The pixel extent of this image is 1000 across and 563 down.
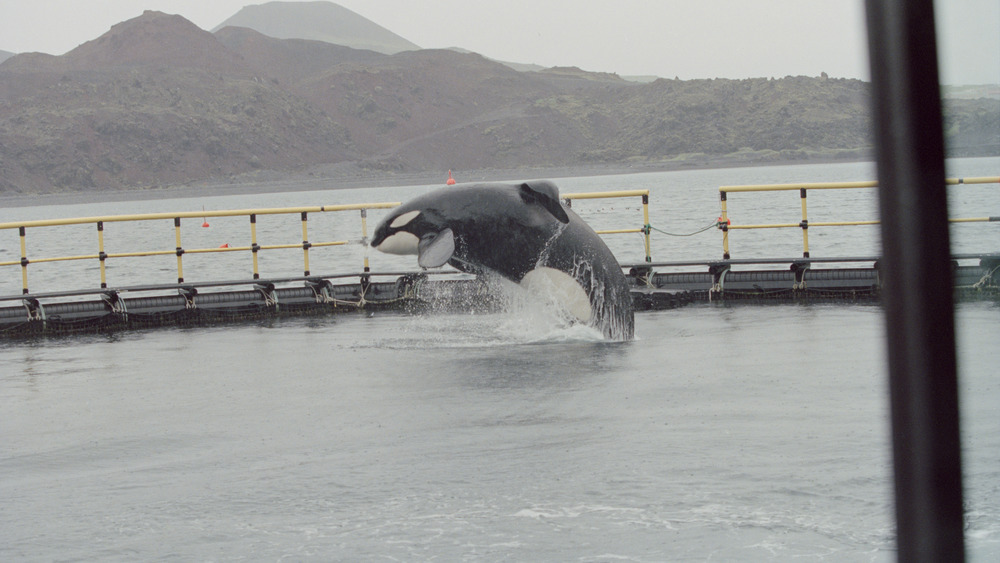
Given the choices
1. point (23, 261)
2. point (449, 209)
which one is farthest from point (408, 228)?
point (23, 261)

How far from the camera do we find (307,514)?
206 inches

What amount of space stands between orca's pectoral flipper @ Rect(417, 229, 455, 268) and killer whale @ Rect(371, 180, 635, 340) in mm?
237

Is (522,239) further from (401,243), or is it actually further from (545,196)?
(401,243)

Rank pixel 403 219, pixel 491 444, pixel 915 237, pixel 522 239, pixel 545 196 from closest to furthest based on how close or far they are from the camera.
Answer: pixel 915 237
pixel 491 444
pixel 545 196
pixel 403 219
pixel 522 239

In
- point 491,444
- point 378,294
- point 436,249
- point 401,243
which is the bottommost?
point 491,444

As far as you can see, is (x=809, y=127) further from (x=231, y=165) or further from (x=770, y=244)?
(x=770, y=244)

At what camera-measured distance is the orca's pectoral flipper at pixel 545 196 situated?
10883 mm

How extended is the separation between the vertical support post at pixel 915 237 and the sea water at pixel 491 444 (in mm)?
49

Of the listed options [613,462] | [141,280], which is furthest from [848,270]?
[141,280]

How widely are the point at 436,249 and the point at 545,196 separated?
4.22 ft

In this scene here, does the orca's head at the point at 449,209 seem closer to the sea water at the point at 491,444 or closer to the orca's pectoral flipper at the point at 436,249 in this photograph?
the orca's pectoral flipper at the point at 436,249

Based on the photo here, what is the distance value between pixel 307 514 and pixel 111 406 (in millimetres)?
3907

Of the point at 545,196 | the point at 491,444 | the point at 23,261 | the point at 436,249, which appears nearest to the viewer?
the point at 491,444

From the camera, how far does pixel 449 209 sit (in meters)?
11.1
